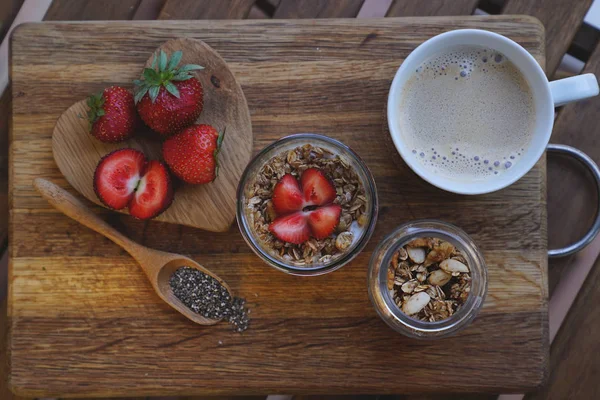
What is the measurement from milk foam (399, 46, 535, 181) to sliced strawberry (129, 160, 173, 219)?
416 mm

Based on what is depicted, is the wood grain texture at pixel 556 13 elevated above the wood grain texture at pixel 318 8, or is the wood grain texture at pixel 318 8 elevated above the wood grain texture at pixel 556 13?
the wood grain texture at pixel 556 13

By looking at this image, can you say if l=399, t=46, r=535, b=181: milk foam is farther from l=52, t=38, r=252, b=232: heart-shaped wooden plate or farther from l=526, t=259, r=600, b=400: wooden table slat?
l=526, t=259, r=600, b=400: wooden table slat

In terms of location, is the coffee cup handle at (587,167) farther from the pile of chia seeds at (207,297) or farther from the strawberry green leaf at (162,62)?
the strawberry green leaf at (162,62)

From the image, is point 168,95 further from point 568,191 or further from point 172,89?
point 568,191

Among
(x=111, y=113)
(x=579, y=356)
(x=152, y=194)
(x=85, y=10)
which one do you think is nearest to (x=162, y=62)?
(x=111, y=113)

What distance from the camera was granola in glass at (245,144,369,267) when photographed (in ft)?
3.28

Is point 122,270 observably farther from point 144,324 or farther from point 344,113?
point 344,113

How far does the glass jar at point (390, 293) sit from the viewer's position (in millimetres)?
984

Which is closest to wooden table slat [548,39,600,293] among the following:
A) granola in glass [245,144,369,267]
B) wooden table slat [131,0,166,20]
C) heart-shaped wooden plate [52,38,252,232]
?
granola in glass [245,144,369,267]

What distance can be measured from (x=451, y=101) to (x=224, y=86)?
1.29ft

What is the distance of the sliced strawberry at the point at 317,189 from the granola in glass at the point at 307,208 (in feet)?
0.05

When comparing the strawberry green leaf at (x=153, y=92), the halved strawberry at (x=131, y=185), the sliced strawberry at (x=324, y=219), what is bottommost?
the halved strawberry at (x=131, y=185)

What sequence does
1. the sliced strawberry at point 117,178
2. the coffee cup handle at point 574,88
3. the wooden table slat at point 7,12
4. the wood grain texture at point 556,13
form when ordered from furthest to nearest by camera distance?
the wooden table slat at point 7,12 → the wood grain texture at point 556,13 → the sliced strawberry at point 117,178 → the coffee cup handle at point 574,88

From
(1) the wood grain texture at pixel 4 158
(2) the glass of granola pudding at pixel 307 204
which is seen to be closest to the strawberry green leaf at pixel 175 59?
Result: (2) the glass of granola pudding at pixel 307 204
